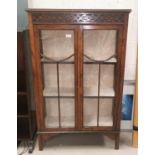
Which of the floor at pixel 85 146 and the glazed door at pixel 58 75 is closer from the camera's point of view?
the glazed door at pixel 58 75

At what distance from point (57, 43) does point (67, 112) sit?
731mm

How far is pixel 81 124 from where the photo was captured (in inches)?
82.7

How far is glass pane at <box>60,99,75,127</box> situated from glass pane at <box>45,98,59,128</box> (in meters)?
0.06

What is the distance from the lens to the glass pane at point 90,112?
2.12m

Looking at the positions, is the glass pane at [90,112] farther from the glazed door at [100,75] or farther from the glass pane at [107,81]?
the glass pane at [107,81]

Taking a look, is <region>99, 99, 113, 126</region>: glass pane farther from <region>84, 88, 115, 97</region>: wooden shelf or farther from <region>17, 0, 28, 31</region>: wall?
<region>17, 0, 28, 31</region>: wall

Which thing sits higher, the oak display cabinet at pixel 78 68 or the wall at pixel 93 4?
the wall at pixel 93 4

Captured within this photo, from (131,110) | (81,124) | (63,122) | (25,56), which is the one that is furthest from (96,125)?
(25,56)

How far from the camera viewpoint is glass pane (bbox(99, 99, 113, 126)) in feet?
6.98

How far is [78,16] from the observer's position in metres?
1.80

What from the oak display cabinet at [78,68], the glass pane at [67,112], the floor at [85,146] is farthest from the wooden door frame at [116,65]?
Result: the floor at [85,146]

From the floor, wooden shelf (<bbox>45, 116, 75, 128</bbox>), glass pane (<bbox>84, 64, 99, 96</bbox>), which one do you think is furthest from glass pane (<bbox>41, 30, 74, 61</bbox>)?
the floor

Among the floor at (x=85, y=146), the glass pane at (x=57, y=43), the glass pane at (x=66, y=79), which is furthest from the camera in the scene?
the floor at (x=85, y=146)

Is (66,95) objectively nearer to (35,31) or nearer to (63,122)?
(63,122)
